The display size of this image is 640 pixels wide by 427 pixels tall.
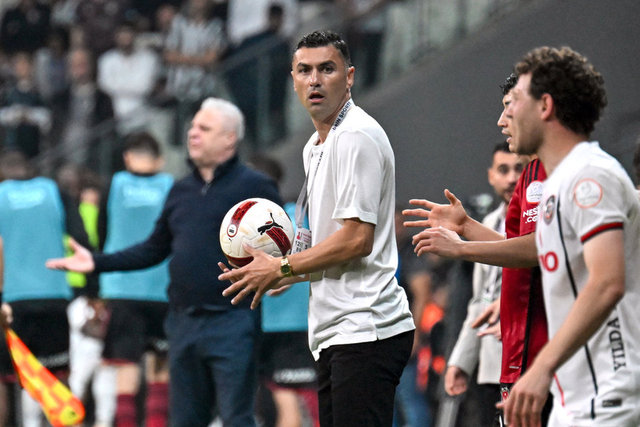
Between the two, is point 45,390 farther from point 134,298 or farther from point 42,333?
point 134,298

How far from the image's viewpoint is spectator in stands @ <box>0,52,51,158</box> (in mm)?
13758

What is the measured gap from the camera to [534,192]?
396 centimetres

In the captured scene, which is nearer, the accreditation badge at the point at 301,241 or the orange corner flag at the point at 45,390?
the accreditation badge at the point at 301,241

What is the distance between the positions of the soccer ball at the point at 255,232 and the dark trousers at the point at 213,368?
1532mm

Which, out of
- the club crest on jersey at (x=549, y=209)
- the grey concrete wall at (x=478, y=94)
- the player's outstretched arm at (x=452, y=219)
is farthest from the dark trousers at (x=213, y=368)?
the grey concrete wall at (x=478, y=94)

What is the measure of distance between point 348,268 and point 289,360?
3.79 m

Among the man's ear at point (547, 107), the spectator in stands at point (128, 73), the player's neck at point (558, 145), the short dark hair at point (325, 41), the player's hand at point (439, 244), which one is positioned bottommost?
the player's hand at point (439, 244)

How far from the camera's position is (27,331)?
25.6 feet

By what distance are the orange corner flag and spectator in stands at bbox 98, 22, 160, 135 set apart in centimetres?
797

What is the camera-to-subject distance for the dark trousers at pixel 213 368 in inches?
234

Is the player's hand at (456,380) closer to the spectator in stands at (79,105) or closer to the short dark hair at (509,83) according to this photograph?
the short dark hair at (509,83)

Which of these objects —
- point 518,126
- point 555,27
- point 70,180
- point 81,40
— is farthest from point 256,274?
point 81,40

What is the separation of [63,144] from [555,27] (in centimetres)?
669

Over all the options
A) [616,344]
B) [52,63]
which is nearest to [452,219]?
[616,344]
